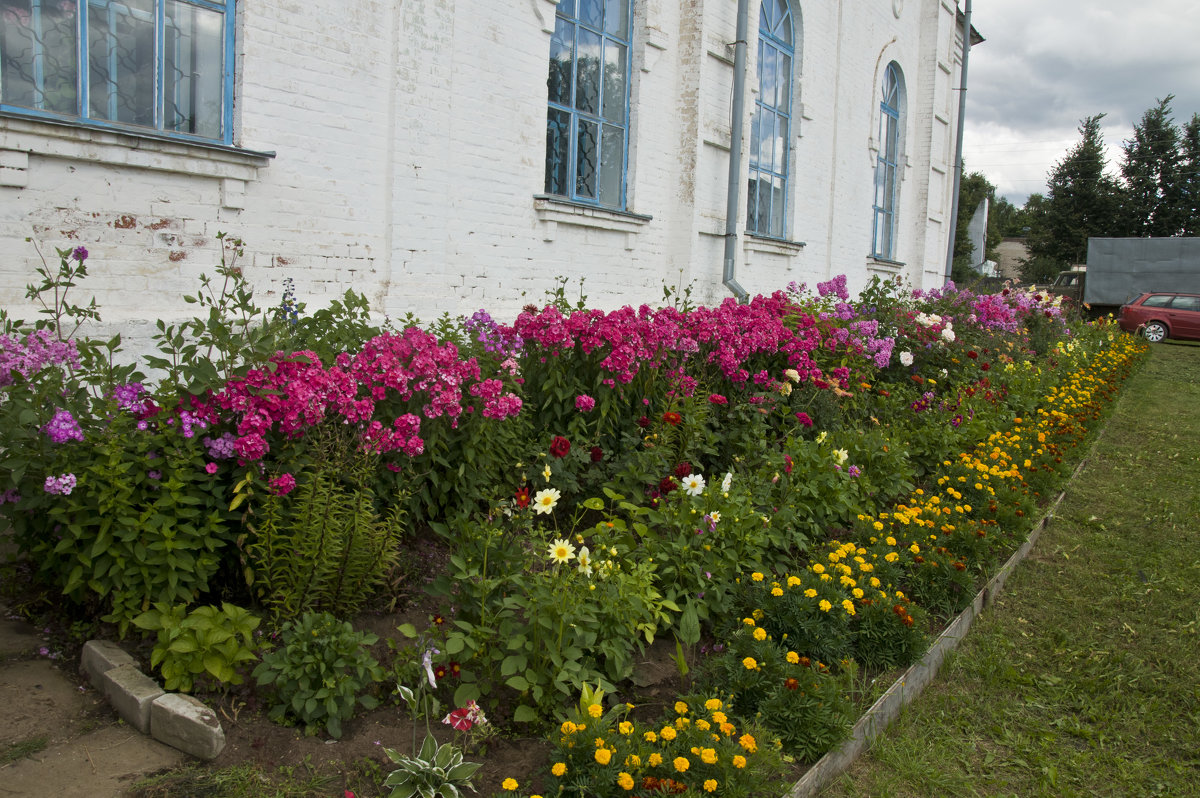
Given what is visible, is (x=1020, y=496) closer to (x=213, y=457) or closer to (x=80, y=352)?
(x=213, y=457)

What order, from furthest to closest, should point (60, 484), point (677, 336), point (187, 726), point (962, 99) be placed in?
1. point (962, 99)
2. point (677, 336)
3. point (60, 484)
4. point (187, 726)

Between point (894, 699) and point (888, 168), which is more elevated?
point (888, 168)

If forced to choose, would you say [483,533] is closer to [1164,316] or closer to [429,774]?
[429,774]

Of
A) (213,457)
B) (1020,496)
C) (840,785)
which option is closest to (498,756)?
(840,785)

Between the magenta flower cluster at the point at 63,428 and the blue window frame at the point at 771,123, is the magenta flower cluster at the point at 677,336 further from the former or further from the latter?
the blue window frame at the point at 771,123

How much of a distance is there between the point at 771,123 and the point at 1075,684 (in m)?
8.49

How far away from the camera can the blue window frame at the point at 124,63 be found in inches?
160

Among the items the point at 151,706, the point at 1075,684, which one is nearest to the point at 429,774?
the point at 151,706

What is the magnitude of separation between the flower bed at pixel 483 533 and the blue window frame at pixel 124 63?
2.77 feet

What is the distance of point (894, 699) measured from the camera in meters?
3.05

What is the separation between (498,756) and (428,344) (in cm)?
175

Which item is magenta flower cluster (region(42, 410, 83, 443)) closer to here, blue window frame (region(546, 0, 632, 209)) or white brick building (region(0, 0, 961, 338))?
white brick building (region(0, 0, 961, 338))

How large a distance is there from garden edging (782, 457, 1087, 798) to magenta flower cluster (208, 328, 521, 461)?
183 centimetres

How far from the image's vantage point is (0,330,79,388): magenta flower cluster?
2822 millimetres
